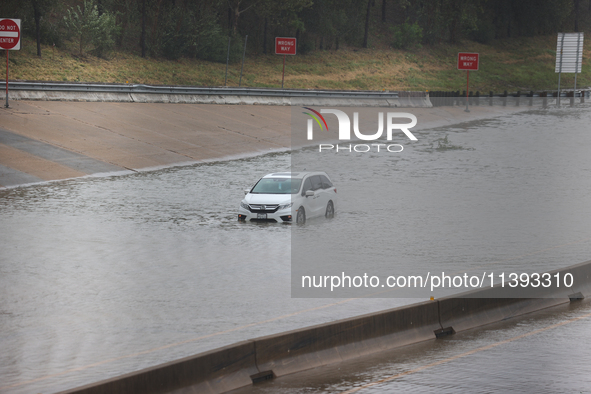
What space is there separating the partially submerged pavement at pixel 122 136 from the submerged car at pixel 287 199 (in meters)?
9.22

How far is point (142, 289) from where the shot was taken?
13.6 m

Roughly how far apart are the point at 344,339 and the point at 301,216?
39.6ft

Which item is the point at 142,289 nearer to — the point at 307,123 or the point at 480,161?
the point at 480,161

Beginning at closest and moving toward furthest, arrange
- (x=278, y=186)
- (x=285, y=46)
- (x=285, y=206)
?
1. (x=285, y=206)
2. (x=278, y=186)
3. (x=285, y=46)

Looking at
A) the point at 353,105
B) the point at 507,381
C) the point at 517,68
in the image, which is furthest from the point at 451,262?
the point at 517,68

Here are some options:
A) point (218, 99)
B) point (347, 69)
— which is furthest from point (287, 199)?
point (347, 69)

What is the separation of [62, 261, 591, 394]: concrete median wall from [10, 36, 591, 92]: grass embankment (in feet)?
139

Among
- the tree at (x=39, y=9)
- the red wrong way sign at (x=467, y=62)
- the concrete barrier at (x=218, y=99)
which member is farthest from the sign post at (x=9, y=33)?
the red wrong way sign at (x=467, y=62)

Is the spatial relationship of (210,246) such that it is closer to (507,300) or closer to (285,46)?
(507,300)

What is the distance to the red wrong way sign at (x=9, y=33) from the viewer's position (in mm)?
36375

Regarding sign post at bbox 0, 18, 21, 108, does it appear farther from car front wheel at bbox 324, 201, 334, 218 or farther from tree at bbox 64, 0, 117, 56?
car front wheel at bbox 324, 201, 334, 218

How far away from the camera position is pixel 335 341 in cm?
927

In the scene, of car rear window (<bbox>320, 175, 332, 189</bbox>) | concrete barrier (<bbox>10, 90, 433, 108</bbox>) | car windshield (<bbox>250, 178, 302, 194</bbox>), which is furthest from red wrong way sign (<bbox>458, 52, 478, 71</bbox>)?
car windshield (<bbox>250, 178, 302, 194</bbox>)

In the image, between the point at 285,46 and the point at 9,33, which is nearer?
the point at 9,33
